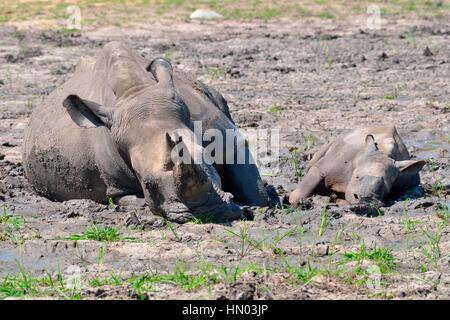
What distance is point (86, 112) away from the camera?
9.32 meters

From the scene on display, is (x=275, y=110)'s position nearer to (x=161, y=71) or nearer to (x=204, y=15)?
(x=161, y=71)

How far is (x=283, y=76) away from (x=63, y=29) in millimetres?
5625

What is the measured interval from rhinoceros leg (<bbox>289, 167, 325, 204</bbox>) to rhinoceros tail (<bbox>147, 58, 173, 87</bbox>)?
153cm

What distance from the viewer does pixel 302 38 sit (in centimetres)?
1912

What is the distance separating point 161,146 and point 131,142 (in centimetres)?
43

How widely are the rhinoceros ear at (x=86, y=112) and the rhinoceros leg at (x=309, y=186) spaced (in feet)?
5.95

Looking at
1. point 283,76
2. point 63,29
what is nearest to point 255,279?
point 283,76

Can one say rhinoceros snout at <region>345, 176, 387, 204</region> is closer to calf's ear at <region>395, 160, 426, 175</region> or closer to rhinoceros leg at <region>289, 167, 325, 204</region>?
calf's ear at <region>395, 160, 426, 175</region>

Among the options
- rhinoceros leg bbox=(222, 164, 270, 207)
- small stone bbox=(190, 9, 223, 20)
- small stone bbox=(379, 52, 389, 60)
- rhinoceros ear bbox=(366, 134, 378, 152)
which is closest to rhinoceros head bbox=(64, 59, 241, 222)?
rhinoceros leg bbox=(222, 164, 270, 207)

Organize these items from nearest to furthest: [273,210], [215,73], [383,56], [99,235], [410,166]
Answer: [99,235] < [273,210] < [410,166] < [215,73] < [383,56]

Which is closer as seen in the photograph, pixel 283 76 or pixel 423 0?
pixel 283 76

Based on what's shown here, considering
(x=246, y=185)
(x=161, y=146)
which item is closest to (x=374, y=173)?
(x=246, y=185)

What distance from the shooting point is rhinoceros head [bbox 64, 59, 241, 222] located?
8312 mm
